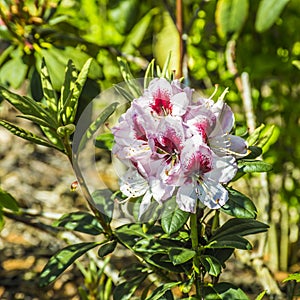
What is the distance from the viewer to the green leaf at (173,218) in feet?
3.30

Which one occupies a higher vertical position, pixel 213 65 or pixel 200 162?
pixel 200 162

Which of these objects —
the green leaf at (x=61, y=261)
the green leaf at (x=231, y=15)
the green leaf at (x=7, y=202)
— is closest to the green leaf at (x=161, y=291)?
the green leaf at (x=61, y=261)

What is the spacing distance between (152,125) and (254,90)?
1001 mm

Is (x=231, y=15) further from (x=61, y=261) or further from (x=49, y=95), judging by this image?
(x=61, y=261)

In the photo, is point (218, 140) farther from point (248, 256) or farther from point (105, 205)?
point (248, 256)

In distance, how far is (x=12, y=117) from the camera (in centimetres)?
308

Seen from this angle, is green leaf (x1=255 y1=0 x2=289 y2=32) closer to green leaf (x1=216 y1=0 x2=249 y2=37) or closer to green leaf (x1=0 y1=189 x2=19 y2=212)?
green leaf (x1=216 y1=0 x2=249 y2=37)

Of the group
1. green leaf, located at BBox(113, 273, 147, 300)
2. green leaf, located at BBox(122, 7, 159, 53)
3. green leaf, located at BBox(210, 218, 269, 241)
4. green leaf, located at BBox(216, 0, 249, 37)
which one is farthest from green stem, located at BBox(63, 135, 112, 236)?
green leaf, located at BBox(122, 7, 159, 53)

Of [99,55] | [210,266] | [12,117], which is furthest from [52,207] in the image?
[210,266]

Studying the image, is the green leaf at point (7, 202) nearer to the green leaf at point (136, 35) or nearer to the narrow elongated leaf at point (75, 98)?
the narrow elongated leaf at point (75, 98)

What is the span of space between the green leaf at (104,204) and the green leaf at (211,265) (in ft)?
0.77

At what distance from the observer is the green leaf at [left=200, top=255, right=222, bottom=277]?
101 centimetres

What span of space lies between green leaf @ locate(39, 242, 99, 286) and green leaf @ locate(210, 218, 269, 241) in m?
0.24

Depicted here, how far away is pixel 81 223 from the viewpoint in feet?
4.14
